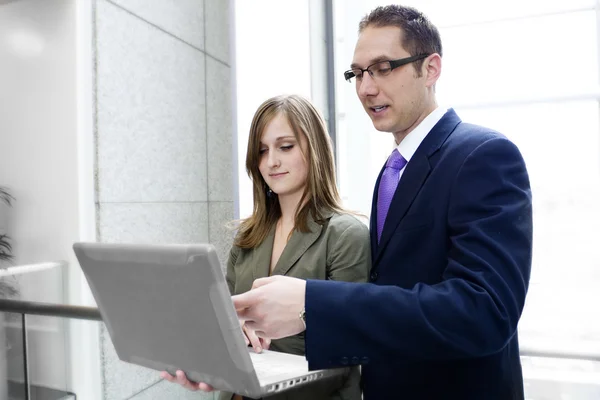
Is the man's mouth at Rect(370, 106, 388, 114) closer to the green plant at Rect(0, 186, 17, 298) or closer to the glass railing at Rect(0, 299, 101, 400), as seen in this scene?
the glass railing at Rect(0, 299, 101, 400)

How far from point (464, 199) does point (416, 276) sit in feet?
0.74

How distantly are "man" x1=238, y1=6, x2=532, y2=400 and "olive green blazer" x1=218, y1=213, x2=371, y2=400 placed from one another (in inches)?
6.7

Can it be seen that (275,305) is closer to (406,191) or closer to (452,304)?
(452,304)

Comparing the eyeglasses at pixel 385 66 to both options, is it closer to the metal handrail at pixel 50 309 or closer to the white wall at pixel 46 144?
the metal handrail at pixel 50 309

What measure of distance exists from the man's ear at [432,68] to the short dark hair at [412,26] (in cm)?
1

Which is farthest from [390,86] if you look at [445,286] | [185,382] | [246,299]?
[185,382]

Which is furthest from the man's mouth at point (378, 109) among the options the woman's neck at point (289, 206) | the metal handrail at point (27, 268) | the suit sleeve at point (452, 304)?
the metal handrail at point (27, 268)

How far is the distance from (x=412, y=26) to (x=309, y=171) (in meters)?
0.65

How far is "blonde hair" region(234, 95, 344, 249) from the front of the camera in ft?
5.61

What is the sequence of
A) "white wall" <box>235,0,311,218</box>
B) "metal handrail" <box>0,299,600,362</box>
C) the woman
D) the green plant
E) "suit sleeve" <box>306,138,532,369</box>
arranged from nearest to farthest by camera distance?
"suit sleeve" <box>306,138,532,369</box> < the woman < "metal handrail" <box>0,299,600,362</box> < the green plant < "white wall" <box>235,0,311,218</box>

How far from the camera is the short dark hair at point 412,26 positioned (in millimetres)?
1215

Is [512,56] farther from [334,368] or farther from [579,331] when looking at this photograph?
[334,368]

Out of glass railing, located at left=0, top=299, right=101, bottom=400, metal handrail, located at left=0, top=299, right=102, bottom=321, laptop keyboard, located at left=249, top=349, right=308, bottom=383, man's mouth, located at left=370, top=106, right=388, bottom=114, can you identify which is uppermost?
man's mouth, located at left=370, top=106, right=388, bottom=114

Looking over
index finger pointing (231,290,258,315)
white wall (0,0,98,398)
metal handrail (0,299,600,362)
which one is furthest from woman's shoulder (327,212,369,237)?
white wall (0,0,98,398)
